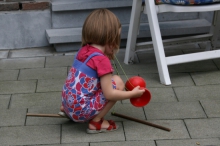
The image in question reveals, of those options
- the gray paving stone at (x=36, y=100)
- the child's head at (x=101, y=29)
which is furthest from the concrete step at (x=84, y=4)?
the child's head at (x=101, y=29)

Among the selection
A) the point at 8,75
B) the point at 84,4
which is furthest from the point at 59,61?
the point at 84,4

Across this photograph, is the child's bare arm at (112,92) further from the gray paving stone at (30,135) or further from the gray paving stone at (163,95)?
the gray paving stone at (163,95)

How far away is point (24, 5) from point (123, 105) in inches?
69.4

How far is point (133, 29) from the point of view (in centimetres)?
425

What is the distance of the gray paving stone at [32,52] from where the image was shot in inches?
184

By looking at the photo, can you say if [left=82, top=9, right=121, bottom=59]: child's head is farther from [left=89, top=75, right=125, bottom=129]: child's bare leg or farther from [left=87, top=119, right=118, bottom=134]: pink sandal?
[left=87, top=119, right=118, bottom=134]: pink sandal

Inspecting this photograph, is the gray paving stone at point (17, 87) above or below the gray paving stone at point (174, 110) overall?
below

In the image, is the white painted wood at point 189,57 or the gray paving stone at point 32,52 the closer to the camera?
the white painted wood at point 189,57

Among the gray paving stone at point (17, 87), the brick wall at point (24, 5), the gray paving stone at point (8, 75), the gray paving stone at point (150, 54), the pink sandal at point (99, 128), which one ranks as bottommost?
the gray paving stone at point (150, 54)

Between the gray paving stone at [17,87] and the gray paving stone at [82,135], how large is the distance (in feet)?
2.46

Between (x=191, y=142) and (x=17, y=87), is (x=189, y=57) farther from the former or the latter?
(x=17, y=87)

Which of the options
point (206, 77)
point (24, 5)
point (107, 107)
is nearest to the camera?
point (107, 107)

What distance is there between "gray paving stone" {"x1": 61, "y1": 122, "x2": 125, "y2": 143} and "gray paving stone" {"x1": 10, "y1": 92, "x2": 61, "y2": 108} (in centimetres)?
41

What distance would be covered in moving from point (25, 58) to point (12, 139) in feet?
5.38
